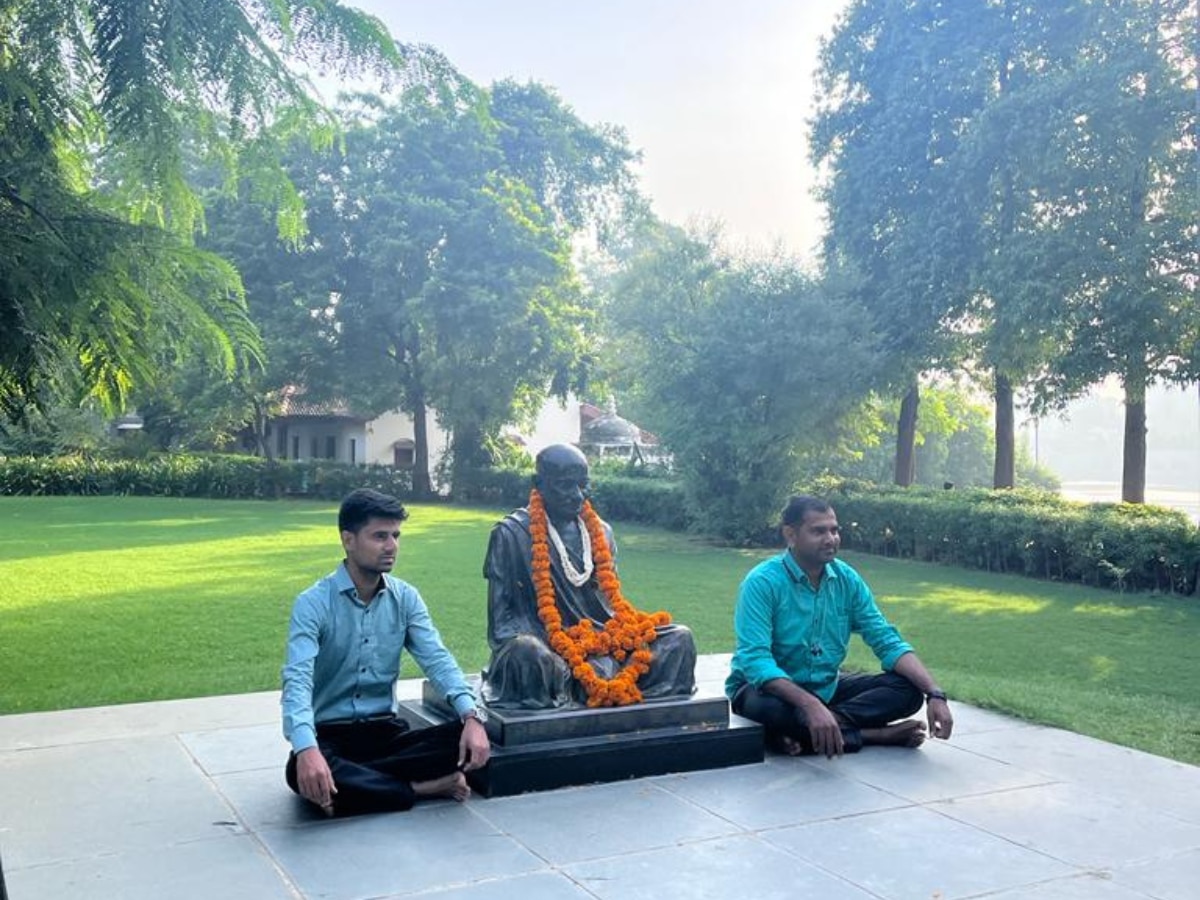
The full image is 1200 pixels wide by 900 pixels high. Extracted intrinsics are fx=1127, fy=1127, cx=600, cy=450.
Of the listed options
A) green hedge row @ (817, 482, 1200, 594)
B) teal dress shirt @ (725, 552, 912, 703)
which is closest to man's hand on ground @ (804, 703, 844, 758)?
teal dress shirt @ (725, 552, 912, 703)

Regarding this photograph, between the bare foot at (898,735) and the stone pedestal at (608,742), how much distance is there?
0.64 metres

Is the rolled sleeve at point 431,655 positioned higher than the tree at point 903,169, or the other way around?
the tree at point 903,169

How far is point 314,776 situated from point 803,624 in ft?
8.65

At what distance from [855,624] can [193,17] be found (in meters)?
4.77

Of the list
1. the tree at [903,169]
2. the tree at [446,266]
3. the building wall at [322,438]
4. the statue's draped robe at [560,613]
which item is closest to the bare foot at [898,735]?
the statue's draped robe at [560,613]

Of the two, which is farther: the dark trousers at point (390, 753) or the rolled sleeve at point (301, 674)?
the dark trousers at point (390, 753)

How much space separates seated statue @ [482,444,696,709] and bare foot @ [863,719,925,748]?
98cm

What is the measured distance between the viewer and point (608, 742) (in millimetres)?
5281

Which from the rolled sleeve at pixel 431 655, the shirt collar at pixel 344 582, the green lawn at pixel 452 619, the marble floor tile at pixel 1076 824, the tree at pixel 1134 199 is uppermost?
the tree at pixel 1134 199

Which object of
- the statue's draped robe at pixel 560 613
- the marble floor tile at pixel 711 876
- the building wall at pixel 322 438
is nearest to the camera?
the marble floor tile at pixel 711 876

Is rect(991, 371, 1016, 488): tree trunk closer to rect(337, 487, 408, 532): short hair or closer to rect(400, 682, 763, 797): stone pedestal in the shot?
rect(400, 682, 763, 797): stone pedestal

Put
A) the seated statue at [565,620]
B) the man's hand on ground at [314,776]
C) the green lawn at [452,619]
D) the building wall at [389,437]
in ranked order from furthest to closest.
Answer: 1. the building wall at [389,437]
2. the green lawn at [452,619]
3. the seated statue at [565,620]
4. the man's hand on ground at [314,776]

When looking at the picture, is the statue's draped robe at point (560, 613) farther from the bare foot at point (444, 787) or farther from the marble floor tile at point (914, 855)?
the marble floor tile at point (914, 855)

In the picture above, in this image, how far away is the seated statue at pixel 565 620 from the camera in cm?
541
